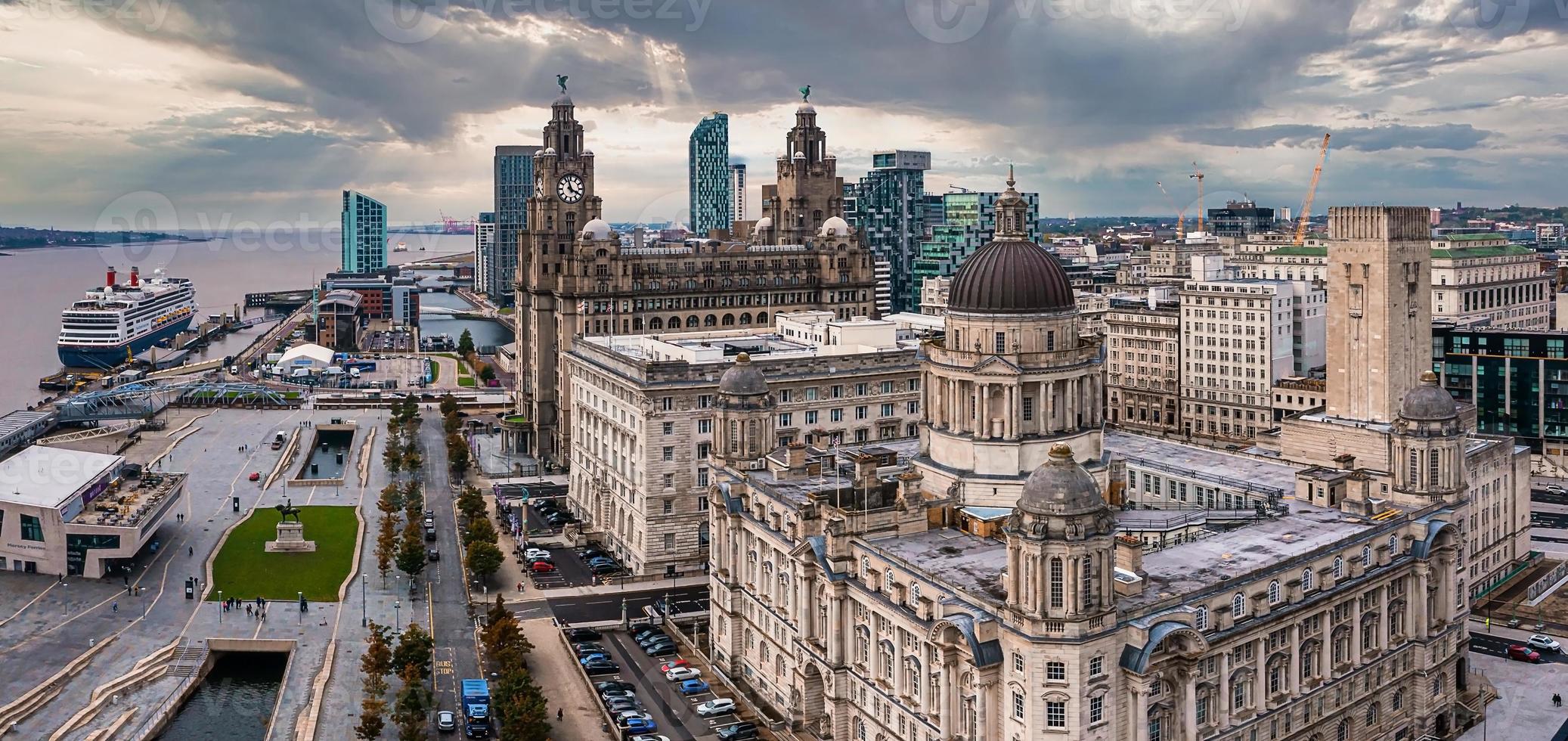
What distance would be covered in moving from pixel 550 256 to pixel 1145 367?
7798cm

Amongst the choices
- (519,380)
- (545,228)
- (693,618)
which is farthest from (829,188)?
(693,618)

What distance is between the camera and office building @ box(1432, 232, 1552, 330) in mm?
162000

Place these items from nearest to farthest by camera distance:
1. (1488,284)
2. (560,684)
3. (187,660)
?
1. (560,684)
2. (187,660)
3. (1488,284)

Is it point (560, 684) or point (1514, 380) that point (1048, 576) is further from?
point (1514, 380)

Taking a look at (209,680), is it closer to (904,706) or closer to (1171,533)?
(904,706)

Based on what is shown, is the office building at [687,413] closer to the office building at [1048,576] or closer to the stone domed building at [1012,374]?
the office building at [1048,576]

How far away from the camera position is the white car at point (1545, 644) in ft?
298

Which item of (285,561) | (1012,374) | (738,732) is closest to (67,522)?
(285,561)

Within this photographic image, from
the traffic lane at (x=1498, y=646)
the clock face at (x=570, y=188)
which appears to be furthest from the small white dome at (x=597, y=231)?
the traffic lane at (x=1498, y=646)

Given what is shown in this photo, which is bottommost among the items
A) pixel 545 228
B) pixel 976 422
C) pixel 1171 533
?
pixel 1171 533

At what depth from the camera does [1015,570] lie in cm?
5925

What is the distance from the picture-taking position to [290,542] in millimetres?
117375

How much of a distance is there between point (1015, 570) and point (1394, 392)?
72.9 metres

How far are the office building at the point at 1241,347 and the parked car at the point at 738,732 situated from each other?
3852 inches
